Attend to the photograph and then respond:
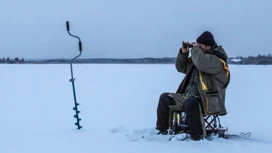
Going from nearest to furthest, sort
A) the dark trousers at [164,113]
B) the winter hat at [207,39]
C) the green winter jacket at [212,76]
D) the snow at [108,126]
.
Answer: the snow at [108,126] < the green winter jacket at [212,76] < the winter hat at [207,39] < the dark trousers at [164,113]

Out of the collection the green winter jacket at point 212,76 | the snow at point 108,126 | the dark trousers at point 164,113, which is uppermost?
the green winter jacket at point 212,76

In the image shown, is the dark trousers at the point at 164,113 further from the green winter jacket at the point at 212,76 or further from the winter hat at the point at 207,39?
the winter hat at the point at 207,39

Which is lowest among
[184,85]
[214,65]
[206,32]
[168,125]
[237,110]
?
[237,110]

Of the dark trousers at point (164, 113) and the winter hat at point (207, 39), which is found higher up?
the winter hat at point (207, 39)

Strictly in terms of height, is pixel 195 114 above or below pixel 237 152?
above

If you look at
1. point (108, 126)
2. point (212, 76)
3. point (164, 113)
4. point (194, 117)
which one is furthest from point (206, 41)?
point (108, 126)

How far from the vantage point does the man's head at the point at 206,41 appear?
412cm

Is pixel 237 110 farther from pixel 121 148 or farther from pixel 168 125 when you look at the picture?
pixel 121 148

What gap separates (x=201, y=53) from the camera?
3840 millimetres

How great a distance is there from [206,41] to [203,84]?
512 millimetres

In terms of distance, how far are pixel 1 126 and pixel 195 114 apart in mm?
2796

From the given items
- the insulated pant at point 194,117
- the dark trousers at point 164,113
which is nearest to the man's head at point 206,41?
the insulated pant at point 194,117

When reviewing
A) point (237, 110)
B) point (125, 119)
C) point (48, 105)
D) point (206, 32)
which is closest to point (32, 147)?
point (206, 32)

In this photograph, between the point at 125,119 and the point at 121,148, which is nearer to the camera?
the point at 121,148
